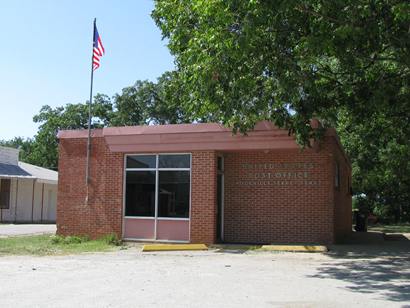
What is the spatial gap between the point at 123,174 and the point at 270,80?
7.90 metres

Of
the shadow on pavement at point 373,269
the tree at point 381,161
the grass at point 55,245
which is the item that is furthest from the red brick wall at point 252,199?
the tree at point 381,161

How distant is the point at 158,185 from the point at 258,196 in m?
3.49

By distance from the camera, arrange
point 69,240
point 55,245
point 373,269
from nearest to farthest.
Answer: point 373,269, point 55,245, point 69,240

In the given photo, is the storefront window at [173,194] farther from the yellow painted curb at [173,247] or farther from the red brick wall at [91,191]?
the red brick wall at [91,191]

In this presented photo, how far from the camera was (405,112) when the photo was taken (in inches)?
750

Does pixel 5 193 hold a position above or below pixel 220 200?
above

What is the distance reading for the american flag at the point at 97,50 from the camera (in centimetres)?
2138

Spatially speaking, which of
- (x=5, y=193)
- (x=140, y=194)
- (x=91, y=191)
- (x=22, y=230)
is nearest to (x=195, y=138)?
(x=140, y=194)

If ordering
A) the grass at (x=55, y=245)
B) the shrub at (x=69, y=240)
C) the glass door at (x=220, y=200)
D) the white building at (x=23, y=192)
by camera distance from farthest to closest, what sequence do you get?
the white building at (x=23, y=192) → the shrub at (x=69, y=240) → the glass door at (x=220, y=200) → the grass at (x=55, y=245)

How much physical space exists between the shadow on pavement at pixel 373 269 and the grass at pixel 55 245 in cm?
740

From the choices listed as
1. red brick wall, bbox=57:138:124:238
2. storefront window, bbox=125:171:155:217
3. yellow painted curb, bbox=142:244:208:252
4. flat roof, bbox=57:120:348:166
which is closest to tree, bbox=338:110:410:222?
flat roof, bbox=57:120:348:166

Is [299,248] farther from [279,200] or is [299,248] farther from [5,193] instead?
[5,193]

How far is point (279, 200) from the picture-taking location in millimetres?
18438

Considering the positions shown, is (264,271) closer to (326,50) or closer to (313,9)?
(326,50)
